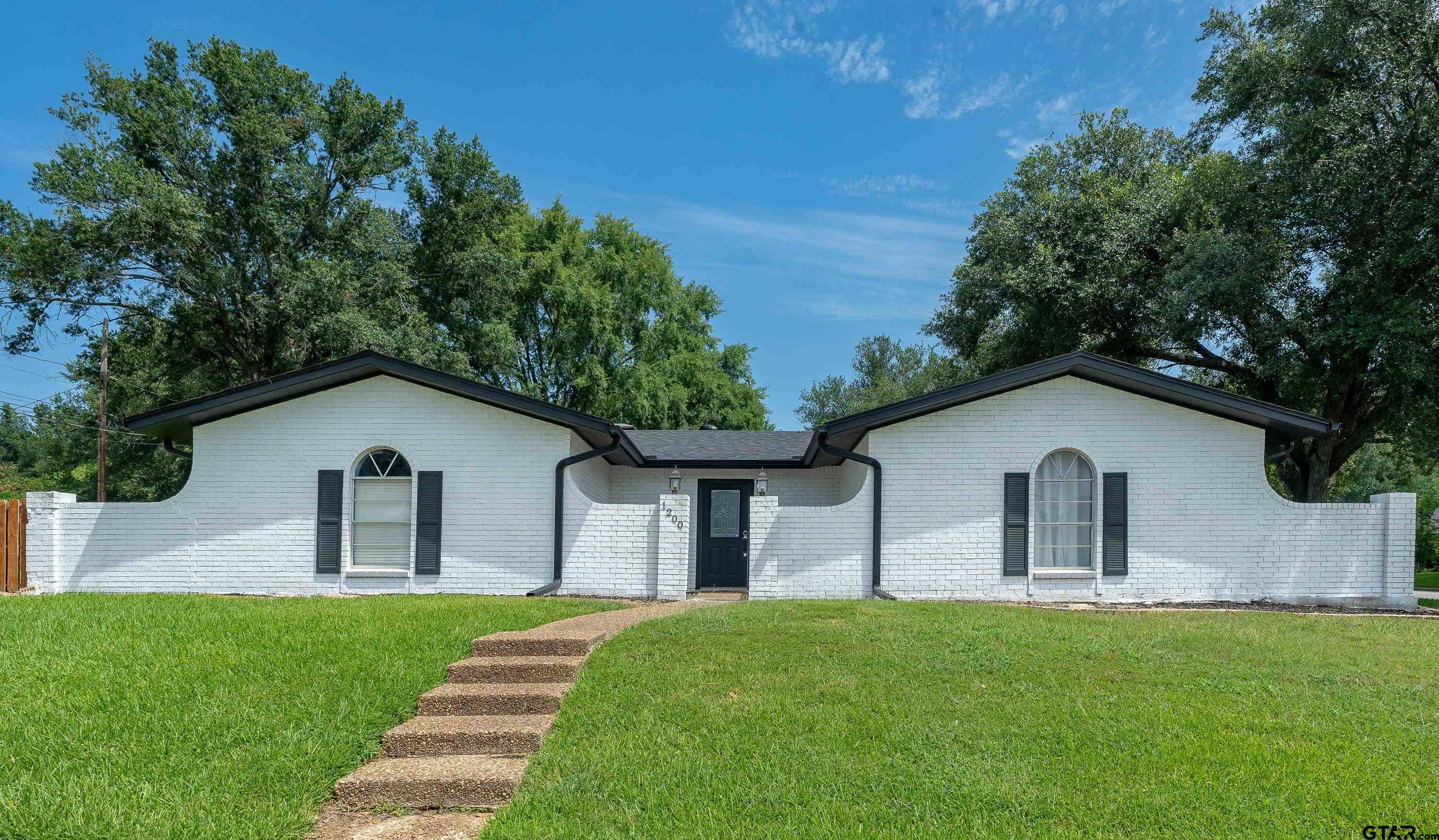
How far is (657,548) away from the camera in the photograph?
37.3 feet

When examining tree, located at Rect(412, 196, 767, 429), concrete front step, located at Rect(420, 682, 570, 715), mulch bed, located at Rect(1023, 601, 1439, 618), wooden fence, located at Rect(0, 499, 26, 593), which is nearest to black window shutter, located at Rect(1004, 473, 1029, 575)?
mulch bed, located at Rect(1023, 601, 1439, 618)

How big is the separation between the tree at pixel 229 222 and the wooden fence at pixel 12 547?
1000cm

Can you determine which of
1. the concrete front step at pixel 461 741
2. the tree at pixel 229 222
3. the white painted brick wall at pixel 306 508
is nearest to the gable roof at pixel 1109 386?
the white painted brick wall at pixel 306 508

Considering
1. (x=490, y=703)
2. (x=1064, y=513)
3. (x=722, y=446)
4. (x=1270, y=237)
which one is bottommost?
(x=490, y=703)

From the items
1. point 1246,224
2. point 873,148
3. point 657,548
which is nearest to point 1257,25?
point 1246,224

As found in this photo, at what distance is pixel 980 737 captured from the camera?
190 inches

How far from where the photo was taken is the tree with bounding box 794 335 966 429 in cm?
5019

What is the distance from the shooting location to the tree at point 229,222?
67.3 ft

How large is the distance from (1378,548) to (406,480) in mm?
13931

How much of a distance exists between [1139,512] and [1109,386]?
6.05ft

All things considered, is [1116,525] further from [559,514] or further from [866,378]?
[866,378]

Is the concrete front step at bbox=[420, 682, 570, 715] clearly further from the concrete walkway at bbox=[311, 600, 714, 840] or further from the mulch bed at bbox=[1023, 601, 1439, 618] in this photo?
the mulch bed at bbox=[1023, 601, 1439, 618]

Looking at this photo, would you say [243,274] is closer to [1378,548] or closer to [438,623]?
[438,623]

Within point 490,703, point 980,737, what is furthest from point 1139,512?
point 490,703
